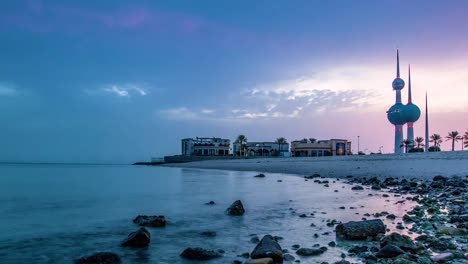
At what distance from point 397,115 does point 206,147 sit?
324 ft

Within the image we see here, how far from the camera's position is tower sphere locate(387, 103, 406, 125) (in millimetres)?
167425

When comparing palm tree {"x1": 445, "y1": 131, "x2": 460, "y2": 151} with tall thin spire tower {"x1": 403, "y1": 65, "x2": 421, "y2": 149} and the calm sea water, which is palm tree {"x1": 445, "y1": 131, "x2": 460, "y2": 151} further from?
the calm sea water

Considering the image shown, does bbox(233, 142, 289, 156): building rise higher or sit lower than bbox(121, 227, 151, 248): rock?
higher

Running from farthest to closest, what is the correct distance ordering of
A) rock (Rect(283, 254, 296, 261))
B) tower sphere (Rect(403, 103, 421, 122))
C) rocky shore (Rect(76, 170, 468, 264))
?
1. tower sphere (Rect(403, 103, 421, 122))
2. rock (Rect(283, 254, 296, 261))
3. rocky shore (Rect(76, 170, 468, 264))

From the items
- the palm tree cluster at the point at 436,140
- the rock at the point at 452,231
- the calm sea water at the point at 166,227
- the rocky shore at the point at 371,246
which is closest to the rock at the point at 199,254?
the rocky shore at the point at 371,246

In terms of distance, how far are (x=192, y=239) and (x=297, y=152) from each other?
13024cm

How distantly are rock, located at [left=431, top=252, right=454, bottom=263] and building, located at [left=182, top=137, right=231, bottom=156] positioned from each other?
5661 inches

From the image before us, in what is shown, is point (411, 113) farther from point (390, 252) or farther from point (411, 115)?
point (390, 252)

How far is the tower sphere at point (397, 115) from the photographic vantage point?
167 m

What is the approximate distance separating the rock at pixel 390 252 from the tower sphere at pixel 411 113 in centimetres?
17991

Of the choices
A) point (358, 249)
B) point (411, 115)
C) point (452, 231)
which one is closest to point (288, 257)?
point (358, 249)

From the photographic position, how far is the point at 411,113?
165m

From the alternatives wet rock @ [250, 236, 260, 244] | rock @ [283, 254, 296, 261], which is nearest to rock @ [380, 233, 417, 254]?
rock @ [283, 254, 296, 261]

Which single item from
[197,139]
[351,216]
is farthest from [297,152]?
[351,216]
